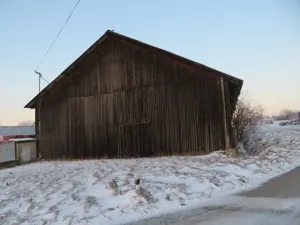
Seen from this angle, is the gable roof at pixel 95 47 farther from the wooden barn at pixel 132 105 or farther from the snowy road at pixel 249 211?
the snowy road at pixel 249 211

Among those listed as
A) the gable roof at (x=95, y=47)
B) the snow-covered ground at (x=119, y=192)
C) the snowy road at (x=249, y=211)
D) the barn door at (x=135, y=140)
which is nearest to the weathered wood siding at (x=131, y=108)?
the barn door at (x=135, y=140)

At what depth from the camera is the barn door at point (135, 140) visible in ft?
62.3

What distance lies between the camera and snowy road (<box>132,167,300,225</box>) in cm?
693

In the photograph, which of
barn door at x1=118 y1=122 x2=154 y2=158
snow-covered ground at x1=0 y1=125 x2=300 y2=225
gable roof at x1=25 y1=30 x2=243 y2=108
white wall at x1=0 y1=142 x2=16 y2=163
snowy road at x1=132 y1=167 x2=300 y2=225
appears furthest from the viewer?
white wall at x1=0 y1=142 x2=16 y2=163

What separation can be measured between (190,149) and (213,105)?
2471 mm

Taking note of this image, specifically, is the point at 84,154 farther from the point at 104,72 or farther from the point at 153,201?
the point at 153,201

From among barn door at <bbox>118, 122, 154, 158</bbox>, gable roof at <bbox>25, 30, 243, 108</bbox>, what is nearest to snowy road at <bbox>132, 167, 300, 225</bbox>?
gable roof at <bbox>25, 30, 243, 108</bbox>

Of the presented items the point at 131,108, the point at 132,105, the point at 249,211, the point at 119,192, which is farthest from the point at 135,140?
the point at 249,211

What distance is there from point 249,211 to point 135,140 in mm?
12109

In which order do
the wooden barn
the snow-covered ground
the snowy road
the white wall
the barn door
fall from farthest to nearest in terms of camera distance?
the white wall → the barn door → the wooden barn → the snow-covered ground → the snowy road

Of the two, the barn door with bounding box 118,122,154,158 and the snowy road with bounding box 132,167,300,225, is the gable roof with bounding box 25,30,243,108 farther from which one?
the snowy road with bounding box 132,167,300,225

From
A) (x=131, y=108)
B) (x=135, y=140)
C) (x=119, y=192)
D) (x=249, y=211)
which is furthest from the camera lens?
(x=131, y=108)

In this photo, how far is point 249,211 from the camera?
25.1ft

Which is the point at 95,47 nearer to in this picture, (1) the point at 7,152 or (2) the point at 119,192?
(1) the point at 7,152
